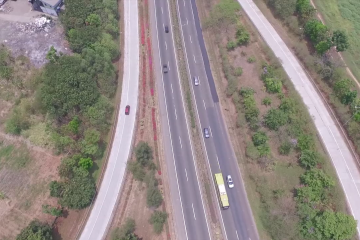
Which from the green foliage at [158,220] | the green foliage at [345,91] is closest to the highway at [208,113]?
the green foliage at [158,220]

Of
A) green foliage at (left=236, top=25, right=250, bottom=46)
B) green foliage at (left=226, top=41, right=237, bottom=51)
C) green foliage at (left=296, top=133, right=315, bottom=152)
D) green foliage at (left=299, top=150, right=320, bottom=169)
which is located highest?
green foliage at (left=236, top=25, right=250, bottom=46)

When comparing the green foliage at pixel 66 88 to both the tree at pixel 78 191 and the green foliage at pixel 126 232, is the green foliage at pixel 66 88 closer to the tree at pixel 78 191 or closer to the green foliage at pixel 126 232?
the tree at pixel 78 191

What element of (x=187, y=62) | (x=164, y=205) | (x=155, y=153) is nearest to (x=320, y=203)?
(x=164, y=205)

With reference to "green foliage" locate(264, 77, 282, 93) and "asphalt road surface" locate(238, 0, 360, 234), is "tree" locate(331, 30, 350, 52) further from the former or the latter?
"green foliage" locate(264, 77, 282, 93)

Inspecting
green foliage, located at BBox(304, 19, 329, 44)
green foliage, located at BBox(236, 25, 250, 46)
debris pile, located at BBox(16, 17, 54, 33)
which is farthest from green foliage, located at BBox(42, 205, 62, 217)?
green foliage, located at BBox(304, 19, 329, 44)

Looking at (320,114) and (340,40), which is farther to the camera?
(340,40)

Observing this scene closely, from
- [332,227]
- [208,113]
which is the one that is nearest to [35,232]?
[208,113]

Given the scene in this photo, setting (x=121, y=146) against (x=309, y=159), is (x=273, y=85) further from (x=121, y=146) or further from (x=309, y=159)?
(x=121, y=146)
